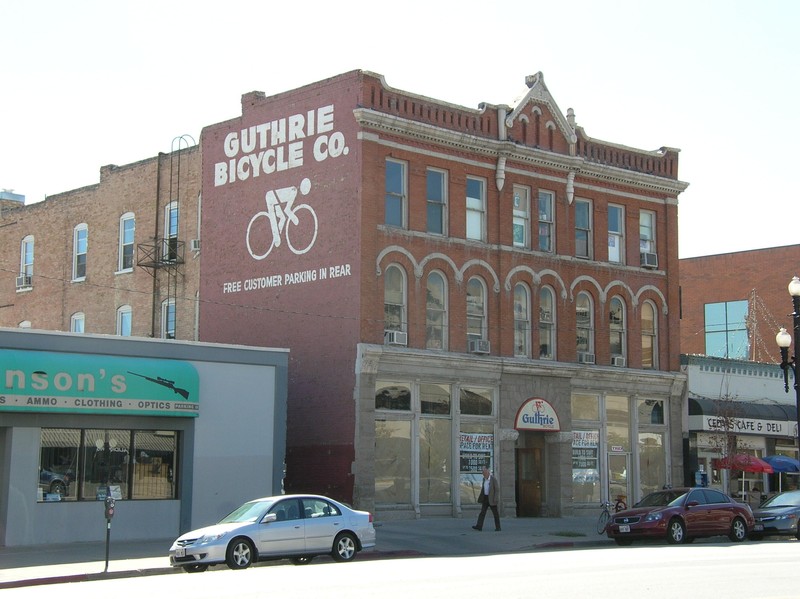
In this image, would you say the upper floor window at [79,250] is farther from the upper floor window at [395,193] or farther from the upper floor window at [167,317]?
the upper floor window at [395,193]

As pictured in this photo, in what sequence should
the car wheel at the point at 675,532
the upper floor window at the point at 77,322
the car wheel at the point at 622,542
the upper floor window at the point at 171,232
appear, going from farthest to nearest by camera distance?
the upper floor window at the point at 77,322 < the upper floor window at the point at 171,232 < the car wheel at the point at 622,542 < the car wheel at the point at 675,532

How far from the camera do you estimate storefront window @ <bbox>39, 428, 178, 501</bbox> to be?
2756 centimetres

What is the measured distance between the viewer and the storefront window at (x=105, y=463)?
27562 millimetres

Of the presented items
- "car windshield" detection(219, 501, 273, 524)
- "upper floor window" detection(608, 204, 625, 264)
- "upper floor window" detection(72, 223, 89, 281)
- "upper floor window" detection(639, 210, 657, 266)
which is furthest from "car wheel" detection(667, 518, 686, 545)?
"upper floor window" detection(72, 223, 89, 281)

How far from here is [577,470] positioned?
1539 inches

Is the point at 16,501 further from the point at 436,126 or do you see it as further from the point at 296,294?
the point at 436,126

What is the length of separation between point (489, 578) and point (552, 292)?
2158 cm

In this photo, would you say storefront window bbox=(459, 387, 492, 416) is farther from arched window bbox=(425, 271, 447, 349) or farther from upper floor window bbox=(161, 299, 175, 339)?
upper floor window bbox=(161, 299, 175, 339)

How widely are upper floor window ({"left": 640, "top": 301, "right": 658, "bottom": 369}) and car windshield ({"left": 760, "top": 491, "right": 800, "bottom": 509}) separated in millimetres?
10099

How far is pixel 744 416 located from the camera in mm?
44188

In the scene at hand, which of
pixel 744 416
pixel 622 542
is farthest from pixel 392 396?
pixel 744 416

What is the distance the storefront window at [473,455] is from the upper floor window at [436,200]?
6054 millimetres

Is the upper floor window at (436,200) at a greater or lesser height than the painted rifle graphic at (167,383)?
greater

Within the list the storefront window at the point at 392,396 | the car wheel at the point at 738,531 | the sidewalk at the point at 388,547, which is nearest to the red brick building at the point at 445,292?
the storefront window at the point at 392,396
